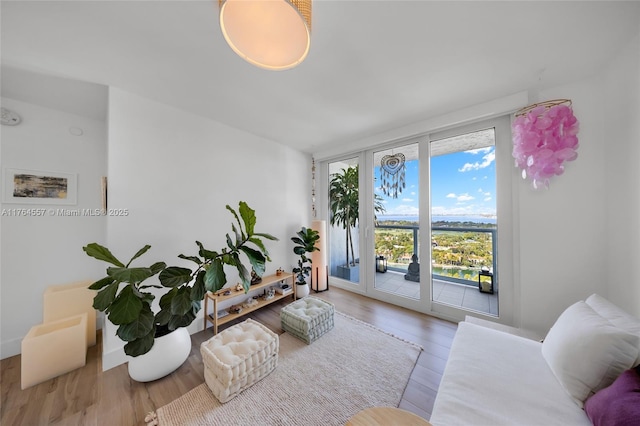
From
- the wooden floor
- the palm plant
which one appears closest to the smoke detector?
the wooden floor

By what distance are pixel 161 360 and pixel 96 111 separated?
2.66 meters

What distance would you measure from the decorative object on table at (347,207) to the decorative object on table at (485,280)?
169cm

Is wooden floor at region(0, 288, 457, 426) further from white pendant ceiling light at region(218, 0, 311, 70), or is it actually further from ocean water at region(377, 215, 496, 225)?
white pendant ceiling light at region(218, 0, 311, 70)

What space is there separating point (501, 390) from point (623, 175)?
6.24ft

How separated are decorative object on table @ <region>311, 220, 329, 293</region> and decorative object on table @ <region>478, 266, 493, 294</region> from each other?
2225 millimetres

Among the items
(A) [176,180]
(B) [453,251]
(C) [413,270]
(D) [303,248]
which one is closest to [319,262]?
(D) [303,248]

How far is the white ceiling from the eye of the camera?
3.82 ft

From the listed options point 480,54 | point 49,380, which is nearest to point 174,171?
point 49,380

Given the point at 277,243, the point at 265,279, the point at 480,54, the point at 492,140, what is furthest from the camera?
the point at 277,243

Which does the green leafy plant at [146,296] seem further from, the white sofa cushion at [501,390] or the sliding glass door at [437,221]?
the sliding glass door at [437,221]

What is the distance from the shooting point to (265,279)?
2836 mm

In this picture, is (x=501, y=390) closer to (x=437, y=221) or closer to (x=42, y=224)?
(x=437, y=221)

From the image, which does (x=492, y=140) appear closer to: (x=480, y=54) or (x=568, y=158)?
(x=568, y=158)

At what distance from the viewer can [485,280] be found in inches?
99.5
